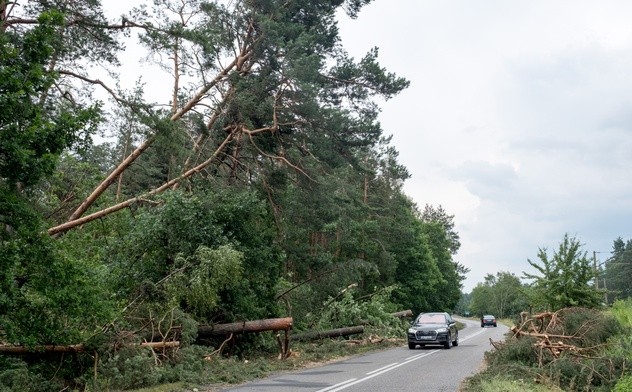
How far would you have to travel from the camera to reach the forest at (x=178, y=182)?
10.7m

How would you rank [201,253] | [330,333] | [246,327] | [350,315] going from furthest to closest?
[350,315], [330,333], [246,327], [201,253]

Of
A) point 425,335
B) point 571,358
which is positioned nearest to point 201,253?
point 571,358

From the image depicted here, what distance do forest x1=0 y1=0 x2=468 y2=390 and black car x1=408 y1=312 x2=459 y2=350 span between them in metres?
4.80

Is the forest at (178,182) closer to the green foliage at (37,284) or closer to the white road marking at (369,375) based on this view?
the green foliage at (37,284)

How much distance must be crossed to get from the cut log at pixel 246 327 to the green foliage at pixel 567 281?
899 centimetres

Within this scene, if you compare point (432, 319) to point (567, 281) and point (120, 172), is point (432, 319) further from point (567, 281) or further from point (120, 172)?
point (120, 172)

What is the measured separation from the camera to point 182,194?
20.1 metres

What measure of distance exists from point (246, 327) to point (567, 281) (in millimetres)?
11016

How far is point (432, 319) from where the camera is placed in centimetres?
2816

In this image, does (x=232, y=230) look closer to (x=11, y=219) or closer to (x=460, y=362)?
(x=460, y=362)

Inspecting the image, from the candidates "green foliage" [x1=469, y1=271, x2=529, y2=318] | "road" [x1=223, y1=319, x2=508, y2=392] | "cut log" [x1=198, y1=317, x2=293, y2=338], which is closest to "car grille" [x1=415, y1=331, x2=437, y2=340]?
"road" [x1=223, y1=319, x2=508, y2=392]

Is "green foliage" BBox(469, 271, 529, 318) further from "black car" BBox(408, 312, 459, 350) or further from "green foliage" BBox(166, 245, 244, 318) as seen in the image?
"green foliage" BBox(166, 245, 244, 318)

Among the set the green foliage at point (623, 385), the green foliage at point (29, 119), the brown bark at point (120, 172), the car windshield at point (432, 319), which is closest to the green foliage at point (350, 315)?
the car windshield at point (432, 319)

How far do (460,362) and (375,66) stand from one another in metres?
11.1
